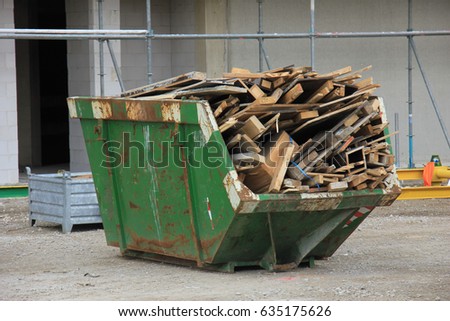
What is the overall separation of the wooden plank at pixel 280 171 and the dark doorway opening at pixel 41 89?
10913mm

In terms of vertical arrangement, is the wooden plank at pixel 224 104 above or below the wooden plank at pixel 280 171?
above

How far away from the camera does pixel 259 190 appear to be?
8.95 meters

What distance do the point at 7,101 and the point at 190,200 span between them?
24.1ft

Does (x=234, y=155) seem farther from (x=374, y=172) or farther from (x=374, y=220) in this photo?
(x=374, y=220)

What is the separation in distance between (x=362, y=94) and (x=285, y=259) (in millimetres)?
1643

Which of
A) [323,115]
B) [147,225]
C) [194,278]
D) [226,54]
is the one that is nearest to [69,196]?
[147,225]

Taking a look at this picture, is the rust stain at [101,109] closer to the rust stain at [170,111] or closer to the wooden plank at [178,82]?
the wooden plank at [178,82]

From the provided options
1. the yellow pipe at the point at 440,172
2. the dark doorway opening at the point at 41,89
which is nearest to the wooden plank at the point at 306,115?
the yellow pipe at the point at 440,172

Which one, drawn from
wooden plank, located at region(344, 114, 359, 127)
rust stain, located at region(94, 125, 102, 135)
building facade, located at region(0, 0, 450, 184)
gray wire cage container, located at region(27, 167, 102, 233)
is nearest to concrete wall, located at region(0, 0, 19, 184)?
building facade, located at region(0, 0, 450, 184)

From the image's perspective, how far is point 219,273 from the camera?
373 inches

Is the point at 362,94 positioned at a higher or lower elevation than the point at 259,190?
higher

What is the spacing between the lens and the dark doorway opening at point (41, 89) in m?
19.4

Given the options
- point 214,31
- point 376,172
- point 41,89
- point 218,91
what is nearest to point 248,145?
point 218,91

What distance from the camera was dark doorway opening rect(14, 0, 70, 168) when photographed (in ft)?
63.6
